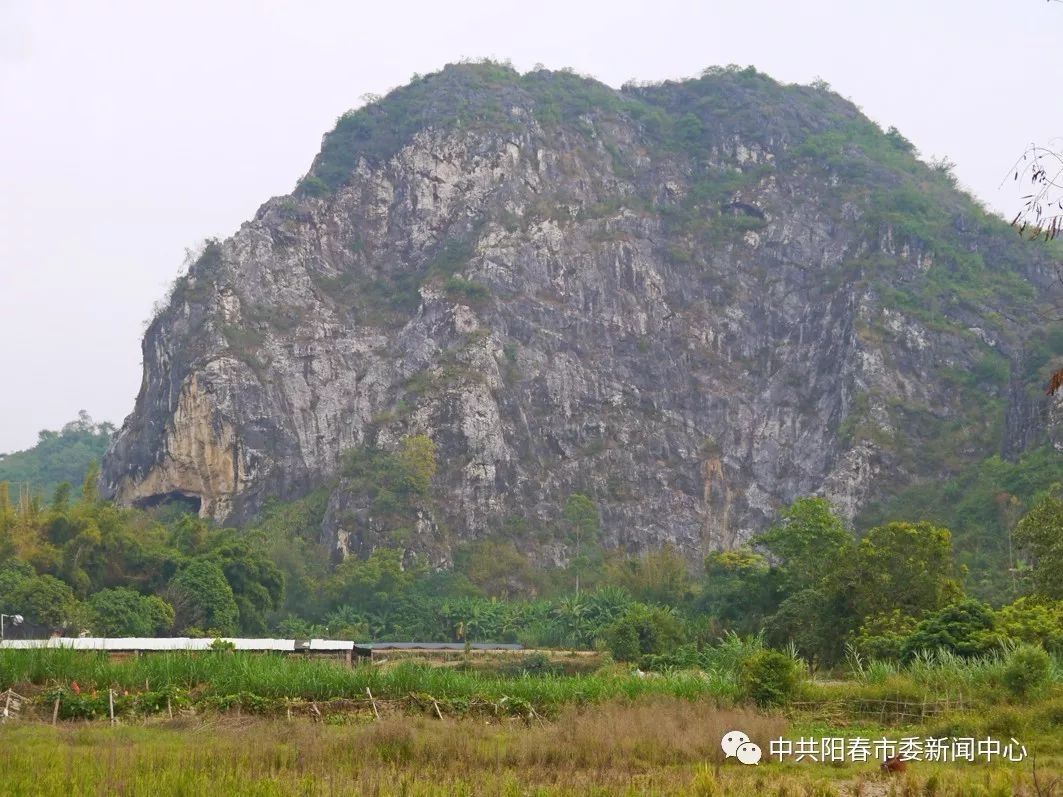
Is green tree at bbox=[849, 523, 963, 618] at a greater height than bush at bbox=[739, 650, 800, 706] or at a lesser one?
greater

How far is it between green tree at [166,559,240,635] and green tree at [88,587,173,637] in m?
1.42

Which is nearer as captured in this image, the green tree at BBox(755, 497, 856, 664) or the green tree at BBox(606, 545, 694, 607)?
the green tree at BBox(755, 497, 856, 664)

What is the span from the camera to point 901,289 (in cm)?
8456

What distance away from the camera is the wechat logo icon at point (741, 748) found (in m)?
17.0

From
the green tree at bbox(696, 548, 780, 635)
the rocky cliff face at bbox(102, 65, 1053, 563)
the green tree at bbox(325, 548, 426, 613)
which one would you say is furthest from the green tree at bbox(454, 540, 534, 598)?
the green tree at bbox(696, 548, 780, 635)

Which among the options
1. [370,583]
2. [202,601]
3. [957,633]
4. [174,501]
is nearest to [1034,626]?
[957,633]

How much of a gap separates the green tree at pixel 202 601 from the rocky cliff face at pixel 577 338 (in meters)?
17.3

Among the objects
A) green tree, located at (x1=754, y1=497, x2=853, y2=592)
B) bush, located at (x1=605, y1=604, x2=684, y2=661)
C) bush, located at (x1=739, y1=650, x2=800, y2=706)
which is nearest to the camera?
bush, located at (x1=739, y1=650, x2=800, y2=706)

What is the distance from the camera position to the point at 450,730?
60.7 feet

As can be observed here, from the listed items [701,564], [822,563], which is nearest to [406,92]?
[701,564]

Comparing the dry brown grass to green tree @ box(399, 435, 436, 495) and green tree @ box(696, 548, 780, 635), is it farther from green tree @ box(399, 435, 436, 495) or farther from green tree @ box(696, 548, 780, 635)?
green tree @ box(399, 435, 436, 495)

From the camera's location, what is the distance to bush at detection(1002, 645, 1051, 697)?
20.4 m

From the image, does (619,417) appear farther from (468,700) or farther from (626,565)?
(468,700)

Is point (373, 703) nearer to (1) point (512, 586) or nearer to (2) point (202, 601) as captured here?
(2) point (202, 601)
